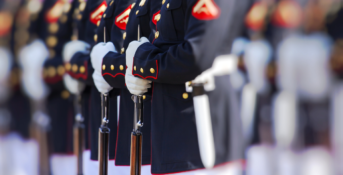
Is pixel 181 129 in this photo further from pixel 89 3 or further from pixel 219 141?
pixel 89 3

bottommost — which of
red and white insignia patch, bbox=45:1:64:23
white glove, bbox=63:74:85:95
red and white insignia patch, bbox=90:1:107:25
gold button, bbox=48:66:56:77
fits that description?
white glove, bbox=63:74:85:95

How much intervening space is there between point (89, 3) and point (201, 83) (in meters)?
1.25

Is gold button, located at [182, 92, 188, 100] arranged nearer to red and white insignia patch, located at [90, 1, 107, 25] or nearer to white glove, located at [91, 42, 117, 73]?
white glove, located at [91, 42, 117, 73]

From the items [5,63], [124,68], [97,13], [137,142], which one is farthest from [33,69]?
[97,13]

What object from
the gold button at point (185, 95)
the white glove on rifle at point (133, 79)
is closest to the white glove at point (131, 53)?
the white glove on rifle at point (133, 79)

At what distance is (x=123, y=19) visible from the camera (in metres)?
1.91

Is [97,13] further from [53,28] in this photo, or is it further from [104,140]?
[104,140]

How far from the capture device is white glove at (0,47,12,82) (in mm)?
1373

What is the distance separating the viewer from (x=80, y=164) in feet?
7.43

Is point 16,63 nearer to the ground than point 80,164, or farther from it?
farther from it

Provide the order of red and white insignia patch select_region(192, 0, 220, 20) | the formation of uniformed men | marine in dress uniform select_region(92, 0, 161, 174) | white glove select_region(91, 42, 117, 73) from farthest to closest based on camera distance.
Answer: white glove select_region(91, 42, 117, 73)
marine in dress uniform select_region(92, 0, 161, 174)
the formation of uniformed men
red and white insignia patch select_region(192, 0, 220, 20)

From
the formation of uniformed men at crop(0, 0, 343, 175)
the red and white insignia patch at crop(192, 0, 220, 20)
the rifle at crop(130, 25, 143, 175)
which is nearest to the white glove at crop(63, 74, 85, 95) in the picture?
the formation of uniformed men at crop(0, 0, 343, 175)

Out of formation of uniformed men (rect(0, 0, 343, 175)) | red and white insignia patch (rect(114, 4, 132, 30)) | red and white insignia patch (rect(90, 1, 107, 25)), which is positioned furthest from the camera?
red and white insignia patch (rect(90, 1, 107, 25))

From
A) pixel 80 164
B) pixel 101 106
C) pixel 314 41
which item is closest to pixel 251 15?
pixel 314 41
